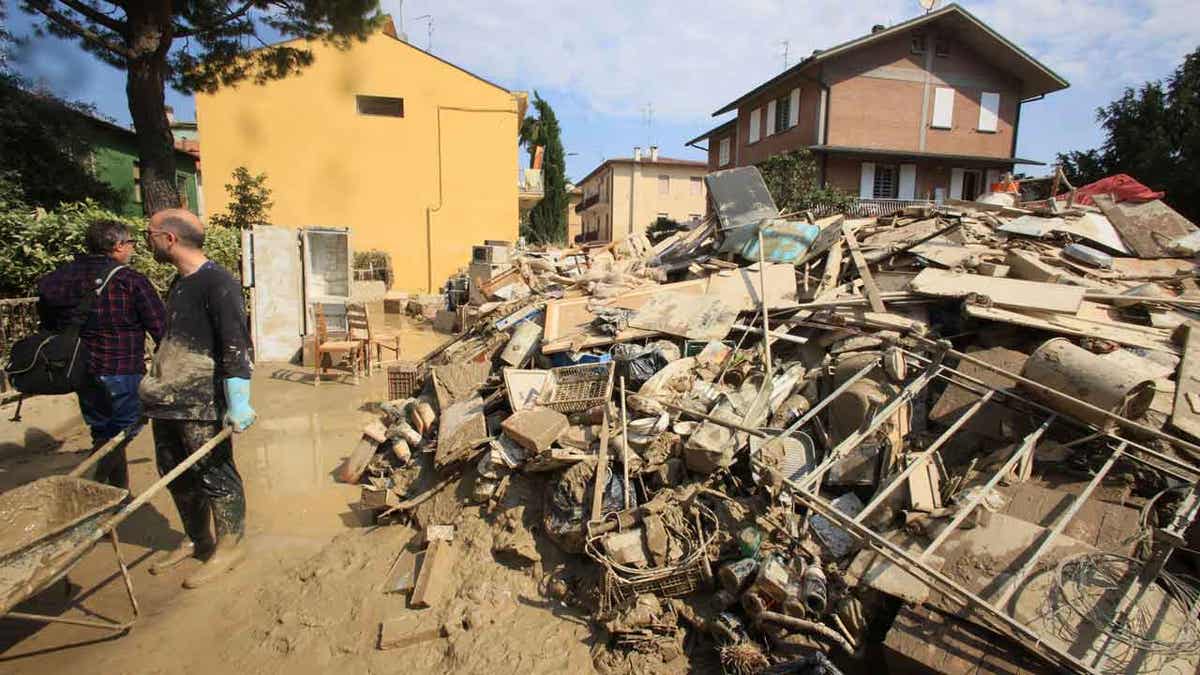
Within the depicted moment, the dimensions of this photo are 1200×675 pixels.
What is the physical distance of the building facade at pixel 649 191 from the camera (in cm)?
3825

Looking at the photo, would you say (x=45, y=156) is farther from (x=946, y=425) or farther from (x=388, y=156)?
(x=946, y=425)

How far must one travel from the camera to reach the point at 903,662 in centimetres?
250

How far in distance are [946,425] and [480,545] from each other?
3.12 m

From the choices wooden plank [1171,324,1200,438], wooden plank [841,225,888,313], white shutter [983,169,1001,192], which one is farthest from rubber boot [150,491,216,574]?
white shutter [983,169,1001,192]

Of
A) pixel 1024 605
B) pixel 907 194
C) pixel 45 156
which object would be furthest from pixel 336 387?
pixel 907 194

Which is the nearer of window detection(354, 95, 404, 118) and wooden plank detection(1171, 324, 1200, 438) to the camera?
wooden plank detection(1171, 324, 1200, 438)

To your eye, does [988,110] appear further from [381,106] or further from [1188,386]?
[1188,386]

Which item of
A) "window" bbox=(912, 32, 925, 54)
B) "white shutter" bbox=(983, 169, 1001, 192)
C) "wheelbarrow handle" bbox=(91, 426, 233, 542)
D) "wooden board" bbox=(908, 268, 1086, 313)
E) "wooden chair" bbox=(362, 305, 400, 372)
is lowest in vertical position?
"wooden chair" bbox=(362, 305, 400, 372)

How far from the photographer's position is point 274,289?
9.19 m

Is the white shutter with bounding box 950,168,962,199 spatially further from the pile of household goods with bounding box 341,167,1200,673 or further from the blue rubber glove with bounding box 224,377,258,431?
the blue rubber glove with bounding box 224,377,258,431

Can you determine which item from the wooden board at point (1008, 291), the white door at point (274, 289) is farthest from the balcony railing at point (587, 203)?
the wooden board at point (1008, 291)

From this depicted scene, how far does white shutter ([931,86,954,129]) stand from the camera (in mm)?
22500

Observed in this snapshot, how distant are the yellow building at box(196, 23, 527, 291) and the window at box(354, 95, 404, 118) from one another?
1.2 inches

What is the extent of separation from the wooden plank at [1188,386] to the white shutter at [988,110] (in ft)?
76.1
